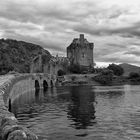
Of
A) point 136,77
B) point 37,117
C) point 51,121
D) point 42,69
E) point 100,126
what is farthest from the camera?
point 136,77

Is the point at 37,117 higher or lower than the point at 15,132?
→ lower

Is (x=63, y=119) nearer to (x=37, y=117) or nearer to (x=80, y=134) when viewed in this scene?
(x=37, y=117)

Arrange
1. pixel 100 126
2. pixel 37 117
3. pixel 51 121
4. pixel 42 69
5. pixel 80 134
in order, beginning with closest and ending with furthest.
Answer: pixel 80 134 → pixel 100 126 → pixel 51 121 → pixel 37 117 → pixel 42 69

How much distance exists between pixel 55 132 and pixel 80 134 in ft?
7.27

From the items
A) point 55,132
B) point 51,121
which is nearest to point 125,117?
point 51,121

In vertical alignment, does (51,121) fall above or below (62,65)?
below

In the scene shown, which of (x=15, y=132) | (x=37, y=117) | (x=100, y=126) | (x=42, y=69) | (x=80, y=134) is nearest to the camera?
(x=15, y=132)

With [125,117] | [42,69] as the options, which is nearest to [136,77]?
[42,69]

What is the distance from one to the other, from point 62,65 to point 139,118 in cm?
14607

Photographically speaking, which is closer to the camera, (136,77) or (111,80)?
(111,80)

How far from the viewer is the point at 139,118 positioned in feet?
96.9

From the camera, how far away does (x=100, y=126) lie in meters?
25.5

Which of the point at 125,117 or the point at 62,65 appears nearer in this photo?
the point at 125,117

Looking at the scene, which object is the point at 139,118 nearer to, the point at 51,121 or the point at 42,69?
the point at 51,121
